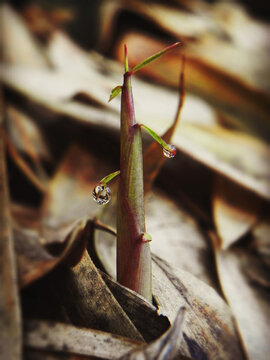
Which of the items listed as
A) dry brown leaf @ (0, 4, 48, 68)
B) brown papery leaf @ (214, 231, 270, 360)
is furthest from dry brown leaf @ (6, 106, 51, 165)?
brown papery leaf @ (214, 231, 270, 360)

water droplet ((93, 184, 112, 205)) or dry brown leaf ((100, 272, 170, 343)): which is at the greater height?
water droplet ((93, 184, 112, 205))

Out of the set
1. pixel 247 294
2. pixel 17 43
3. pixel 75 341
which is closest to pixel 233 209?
pixel 247 294

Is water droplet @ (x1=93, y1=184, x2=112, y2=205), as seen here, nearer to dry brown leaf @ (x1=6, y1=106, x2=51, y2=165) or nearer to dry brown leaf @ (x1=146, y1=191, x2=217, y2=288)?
dry brown leaf @ (x1=146, y1=191, x2=217, y2=288)

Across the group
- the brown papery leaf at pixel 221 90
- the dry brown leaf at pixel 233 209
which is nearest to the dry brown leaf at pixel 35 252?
the dry brown leaf at pixel 233 209

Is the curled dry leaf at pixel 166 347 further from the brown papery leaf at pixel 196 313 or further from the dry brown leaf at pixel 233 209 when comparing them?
the dry brown leaf at pixel 233 209

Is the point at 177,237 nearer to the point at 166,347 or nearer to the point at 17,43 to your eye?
the point at 166,347

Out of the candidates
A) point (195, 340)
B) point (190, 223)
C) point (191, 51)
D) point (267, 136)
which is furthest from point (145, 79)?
point (195, 340)
